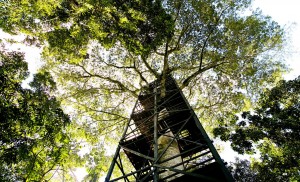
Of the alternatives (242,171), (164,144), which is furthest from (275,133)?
(164,144)

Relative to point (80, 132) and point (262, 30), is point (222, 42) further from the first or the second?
point (80, 132)

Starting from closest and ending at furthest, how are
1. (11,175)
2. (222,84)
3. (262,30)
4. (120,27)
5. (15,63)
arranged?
(15,63)
(11,175)
(120,27)
(262,30)
(222,84)

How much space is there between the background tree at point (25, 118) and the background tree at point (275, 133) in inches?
278

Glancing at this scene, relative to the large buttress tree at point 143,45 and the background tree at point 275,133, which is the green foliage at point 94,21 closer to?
the large buttress tree at point 143,45

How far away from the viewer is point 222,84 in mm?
11547

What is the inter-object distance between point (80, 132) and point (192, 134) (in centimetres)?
640

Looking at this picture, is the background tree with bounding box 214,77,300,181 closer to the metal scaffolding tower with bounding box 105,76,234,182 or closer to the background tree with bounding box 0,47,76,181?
the metal scaffolding tower with bounding box 105,76,234,182

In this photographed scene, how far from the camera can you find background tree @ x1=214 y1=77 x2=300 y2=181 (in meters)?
7.91

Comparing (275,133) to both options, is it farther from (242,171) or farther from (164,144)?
(164,144)

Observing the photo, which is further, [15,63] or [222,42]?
[222,42]

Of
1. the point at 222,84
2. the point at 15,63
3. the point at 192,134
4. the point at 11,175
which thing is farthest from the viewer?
the point at 222,84

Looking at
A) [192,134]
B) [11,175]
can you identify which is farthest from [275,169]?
[11,175]

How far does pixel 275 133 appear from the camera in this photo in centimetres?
823

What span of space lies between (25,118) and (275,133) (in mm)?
8975
